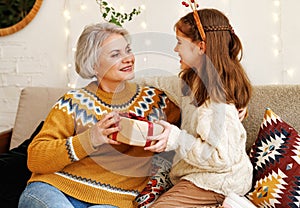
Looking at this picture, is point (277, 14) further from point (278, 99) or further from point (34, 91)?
point (34, 91)

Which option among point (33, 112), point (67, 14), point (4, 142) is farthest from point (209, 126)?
point (67, 14)

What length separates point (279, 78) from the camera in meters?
2.34

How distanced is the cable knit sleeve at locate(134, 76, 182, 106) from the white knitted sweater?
250mm

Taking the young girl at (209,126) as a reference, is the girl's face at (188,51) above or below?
above

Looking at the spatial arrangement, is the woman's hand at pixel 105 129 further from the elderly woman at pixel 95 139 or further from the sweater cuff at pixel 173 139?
the sweater cuff at pixel 173 139

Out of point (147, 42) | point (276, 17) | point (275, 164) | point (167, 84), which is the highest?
point (276, 17)

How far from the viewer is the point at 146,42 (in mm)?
2350

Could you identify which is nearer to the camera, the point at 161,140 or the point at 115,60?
the point at 161,140

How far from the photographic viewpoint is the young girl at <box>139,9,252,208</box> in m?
1.60

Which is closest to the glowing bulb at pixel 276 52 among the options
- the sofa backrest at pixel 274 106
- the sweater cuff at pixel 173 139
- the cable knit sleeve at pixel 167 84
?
the sofa backrest at pixel 274 106

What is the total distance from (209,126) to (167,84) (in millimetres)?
483

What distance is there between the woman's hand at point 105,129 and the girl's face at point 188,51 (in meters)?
0.36

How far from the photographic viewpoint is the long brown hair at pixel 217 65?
1.70 m

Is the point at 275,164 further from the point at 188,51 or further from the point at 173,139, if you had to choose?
the point at 188,51
